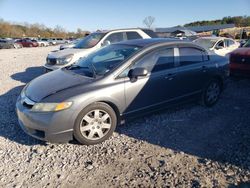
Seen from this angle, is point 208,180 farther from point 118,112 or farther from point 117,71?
point 117,71

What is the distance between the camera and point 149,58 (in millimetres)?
4781

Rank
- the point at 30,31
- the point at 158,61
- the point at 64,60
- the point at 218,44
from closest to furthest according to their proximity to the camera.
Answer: the point at 158,61 < the point at 64,60 < the point at 218,44 < the point at 30,31

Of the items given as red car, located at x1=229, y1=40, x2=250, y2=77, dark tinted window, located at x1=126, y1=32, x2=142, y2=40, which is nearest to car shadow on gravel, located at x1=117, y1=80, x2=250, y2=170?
red car, located at x1=229, y1=40, x2=250, y2=77

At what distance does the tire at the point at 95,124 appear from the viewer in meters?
4.09

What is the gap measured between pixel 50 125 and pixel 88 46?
5.67m

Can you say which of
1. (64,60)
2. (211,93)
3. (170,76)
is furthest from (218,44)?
(170,76)

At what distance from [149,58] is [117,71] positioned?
72 cm

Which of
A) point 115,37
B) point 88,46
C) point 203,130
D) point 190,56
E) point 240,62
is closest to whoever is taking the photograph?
point 203,130

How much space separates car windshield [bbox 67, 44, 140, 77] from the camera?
4.61 meters

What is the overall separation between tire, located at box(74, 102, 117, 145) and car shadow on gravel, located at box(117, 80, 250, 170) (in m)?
0.47

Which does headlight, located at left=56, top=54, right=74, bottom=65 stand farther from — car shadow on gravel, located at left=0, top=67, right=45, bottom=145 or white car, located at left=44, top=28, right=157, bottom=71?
car shadow on gravel, located at left=0, top=67, right=45, bottom=145

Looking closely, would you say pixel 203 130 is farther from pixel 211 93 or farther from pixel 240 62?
pixel 240 62

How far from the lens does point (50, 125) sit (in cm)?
390

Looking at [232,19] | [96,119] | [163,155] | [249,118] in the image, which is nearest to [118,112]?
[96,119]
